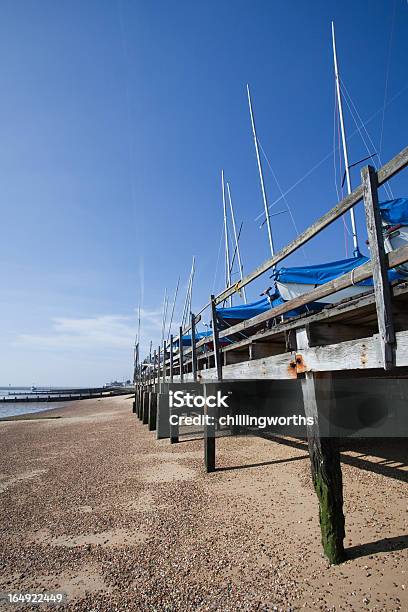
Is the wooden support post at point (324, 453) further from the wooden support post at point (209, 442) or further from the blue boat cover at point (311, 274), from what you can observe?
the wooden support post at point (209, 442)

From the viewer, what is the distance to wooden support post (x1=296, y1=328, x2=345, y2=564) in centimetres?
465

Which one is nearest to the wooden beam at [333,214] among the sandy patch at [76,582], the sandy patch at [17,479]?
the sandy patch at [76,582]

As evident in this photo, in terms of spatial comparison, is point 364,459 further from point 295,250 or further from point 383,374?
point 295,250

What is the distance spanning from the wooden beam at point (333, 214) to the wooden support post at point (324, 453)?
3.97ft

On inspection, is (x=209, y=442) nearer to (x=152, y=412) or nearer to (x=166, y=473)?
(x=166, y=473)

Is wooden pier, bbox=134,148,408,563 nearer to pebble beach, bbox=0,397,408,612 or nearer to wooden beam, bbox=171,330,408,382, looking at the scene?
wooden beam, bbox=171,330,408,382

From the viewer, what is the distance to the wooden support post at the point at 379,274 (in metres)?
3.27

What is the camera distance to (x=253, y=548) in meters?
4.84

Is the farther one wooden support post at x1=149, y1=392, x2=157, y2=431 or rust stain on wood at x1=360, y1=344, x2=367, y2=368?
wooden support post at x1=149, y1=392, x2=157, y2=431

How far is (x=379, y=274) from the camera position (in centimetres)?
330

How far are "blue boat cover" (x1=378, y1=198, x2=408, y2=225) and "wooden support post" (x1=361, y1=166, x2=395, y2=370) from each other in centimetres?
270

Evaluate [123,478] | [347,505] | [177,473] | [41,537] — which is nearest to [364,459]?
[347,505]

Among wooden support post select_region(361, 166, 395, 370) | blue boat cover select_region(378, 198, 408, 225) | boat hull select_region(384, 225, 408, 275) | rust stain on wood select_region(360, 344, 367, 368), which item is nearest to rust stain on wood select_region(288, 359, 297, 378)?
rust stain on wood select_region(360, 344, 367, 368)

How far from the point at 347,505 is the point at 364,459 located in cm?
300
